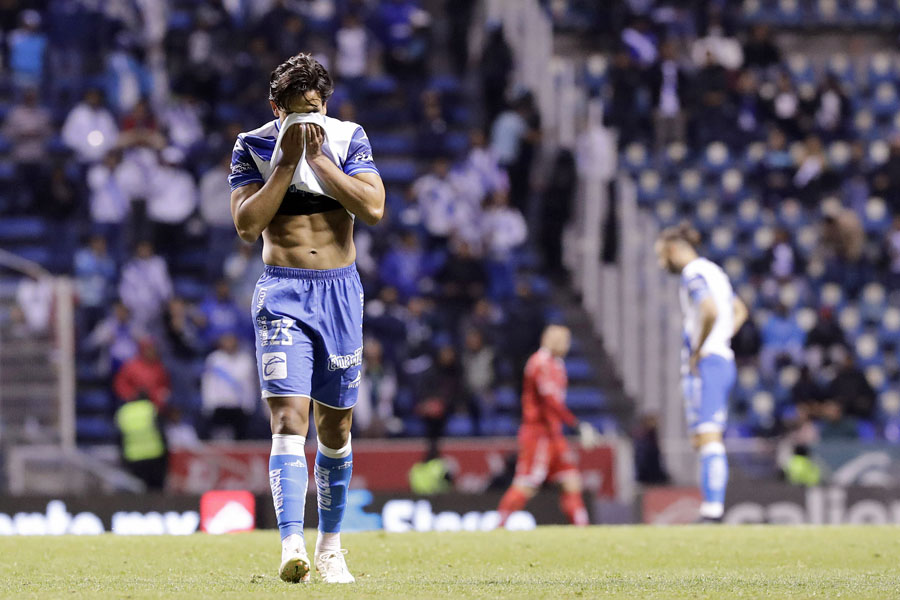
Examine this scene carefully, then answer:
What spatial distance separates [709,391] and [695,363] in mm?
273

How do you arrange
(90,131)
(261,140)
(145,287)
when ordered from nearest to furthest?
(261,140) < (145,287) < (90,131)

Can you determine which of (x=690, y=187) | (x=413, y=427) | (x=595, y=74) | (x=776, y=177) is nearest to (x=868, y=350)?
(x=776, y=177)

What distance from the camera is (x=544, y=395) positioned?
51.5ft

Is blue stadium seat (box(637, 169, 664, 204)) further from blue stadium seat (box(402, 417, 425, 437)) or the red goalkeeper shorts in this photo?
the red goalkeeper shorts

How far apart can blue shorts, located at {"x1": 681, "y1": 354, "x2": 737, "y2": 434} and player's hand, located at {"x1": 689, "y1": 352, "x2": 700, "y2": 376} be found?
2 cm

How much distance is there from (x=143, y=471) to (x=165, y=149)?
18.6 ft

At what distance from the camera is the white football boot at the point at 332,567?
24.1 feet

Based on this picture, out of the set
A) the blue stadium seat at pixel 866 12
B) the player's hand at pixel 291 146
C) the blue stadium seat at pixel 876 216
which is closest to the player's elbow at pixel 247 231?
the player's hand at pixel 291 146

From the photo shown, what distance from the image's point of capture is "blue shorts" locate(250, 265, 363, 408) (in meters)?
7.14

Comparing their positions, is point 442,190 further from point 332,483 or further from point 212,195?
point 332,483

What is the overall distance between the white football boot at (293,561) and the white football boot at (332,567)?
33 centimetres

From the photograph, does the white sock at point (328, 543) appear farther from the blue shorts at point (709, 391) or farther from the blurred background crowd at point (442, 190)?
the blurred background crowd at point (442, 190)

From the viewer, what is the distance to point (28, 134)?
72.3 ft

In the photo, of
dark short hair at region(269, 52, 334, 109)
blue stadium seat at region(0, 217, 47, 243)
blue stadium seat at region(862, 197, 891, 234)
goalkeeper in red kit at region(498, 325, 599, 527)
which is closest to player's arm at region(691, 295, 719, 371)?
goalkeeper in red kit at region(498, 325, 599, 527)
